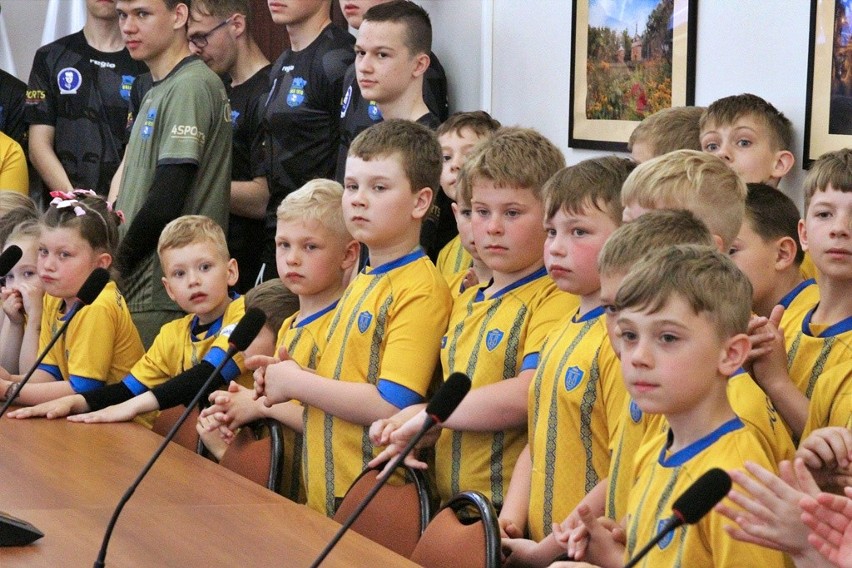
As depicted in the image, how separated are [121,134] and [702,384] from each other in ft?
13.2

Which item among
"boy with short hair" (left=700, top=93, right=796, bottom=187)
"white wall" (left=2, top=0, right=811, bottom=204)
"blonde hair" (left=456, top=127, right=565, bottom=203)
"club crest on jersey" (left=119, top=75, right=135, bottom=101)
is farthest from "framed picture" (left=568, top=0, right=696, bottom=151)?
"club crest on jersey" (left=119, top=75, right=135, bottom=101)

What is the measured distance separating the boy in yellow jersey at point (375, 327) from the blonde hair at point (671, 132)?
0.63 metres

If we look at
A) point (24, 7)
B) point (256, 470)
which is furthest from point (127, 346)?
point (24, 7)

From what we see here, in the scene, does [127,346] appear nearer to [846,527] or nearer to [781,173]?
[781,173]

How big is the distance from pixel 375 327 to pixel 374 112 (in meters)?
1.46

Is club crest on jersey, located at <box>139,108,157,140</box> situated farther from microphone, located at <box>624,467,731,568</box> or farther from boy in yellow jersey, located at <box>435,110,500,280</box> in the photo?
microphone, located at <box>624,467,731,568</box>

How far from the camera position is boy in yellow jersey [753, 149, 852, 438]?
2.34m

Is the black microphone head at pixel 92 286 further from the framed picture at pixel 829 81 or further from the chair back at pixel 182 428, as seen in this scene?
the framed picture at pixel 829 81

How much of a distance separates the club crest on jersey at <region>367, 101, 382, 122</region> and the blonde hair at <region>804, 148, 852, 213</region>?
201cm

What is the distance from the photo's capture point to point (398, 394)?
2932 mm

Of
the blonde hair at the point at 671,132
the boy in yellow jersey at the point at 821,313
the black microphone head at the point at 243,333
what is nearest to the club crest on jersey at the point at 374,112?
the blonde hair at the point at 671,132

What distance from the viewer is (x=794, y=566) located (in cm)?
199

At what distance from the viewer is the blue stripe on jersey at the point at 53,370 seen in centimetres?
403

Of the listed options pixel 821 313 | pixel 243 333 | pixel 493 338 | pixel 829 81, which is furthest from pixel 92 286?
pixel 829 81
